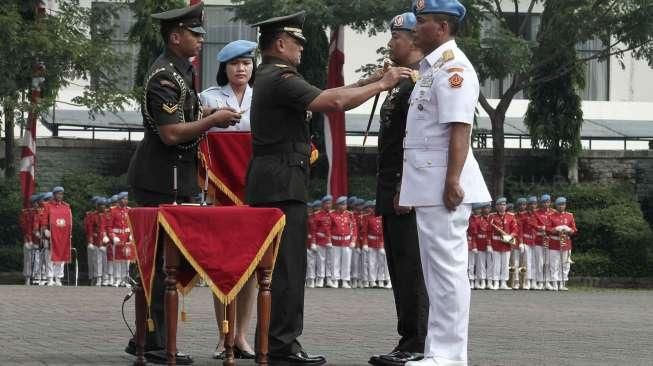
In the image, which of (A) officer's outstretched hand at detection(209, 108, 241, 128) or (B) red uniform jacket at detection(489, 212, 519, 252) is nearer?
(A) officer's outstretched hand at detection(209, 108, 241, 128)

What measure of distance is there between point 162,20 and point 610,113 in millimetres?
36358

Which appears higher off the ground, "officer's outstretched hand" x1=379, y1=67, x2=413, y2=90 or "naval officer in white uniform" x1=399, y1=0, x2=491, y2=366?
"officer's outstretched hand" x1=379, y1=67, x2=413, y2=90

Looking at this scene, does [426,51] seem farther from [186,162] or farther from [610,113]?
[610,113]

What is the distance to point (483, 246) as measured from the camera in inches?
1260

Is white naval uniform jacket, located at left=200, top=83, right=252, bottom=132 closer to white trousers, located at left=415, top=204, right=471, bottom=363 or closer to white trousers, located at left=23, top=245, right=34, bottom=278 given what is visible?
white trousers, located at left=415, top=204, right=471, bottom=363

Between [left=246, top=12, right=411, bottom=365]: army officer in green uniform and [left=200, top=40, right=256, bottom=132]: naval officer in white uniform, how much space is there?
141cm

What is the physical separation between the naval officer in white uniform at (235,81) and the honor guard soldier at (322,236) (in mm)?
19360

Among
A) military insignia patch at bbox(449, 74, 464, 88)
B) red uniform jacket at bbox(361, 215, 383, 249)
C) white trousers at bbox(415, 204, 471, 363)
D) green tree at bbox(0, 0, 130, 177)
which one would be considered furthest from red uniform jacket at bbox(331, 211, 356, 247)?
military insignia patch at bbox(449, 74, 464, 88)

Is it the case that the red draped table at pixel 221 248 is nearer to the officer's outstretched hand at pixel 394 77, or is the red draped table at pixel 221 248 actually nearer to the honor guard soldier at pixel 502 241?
the officer's outstretched hand at pixel 394 77

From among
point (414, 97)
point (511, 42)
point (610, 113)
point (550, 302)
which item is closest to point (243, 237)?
point (414, 97)

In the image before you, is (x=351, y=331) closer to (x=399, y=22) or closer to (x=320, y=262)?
(x=399, y=22)

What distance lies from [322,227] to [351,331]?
56.7 feet

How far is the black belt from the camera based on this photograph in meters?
9.77

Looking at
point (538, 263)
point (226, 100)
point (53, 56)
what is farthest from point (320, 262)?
point (226, 100)
